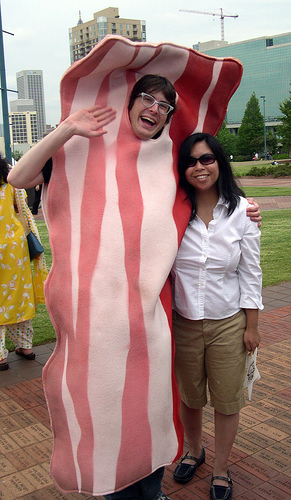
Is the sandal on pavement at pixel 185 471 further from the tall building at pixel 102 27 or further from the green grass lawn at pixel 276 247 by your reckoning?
the tall building at pixel 102 27

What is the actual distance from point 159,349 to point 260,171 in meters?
31.3

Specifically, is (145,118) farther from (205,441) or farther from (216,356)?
(205,441)

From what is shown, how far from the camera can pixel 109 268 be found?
82.4 inches

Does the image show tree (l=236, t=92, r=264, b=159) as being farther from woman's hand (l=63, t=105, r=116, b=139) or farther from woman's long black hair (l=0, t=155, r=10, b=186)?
woman's hand (l=63, t=105, r=116, b=139)

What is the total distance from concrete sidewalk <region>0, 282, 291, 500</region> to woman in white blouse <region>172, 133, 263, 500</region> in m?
0.44

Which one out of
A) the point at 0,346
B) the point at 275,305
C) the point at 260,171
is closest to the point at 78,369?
the point at 0,346

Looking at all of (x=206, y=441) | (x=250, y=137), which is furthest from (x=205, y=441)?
(x=250, y=137)

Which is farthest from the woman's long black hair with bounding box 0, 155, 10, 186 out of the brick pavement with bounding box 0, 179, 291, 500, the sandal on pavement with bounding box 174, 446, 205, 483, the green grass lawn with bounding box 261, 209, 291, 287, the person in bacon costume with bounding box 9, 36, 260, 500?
the green grass lawn with bounding box 261, 209, 291, 287

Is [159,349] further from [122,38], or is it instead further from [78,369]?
[122,38]

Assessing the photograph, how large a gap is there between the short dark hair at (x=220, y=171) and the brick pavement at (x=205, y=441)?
1494 mm

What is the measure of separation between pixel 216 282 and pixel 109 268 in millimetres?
617

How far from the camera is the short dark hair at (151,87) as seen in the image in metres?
2.23

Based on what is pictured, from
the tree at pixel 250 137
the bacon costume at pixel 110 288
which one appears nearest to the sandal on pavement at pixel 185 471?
the bacon costume at pixel 110 288

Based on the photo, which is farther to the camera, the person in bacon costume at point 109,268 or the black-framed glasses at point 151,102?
the black-framed glasses at point 151,102
